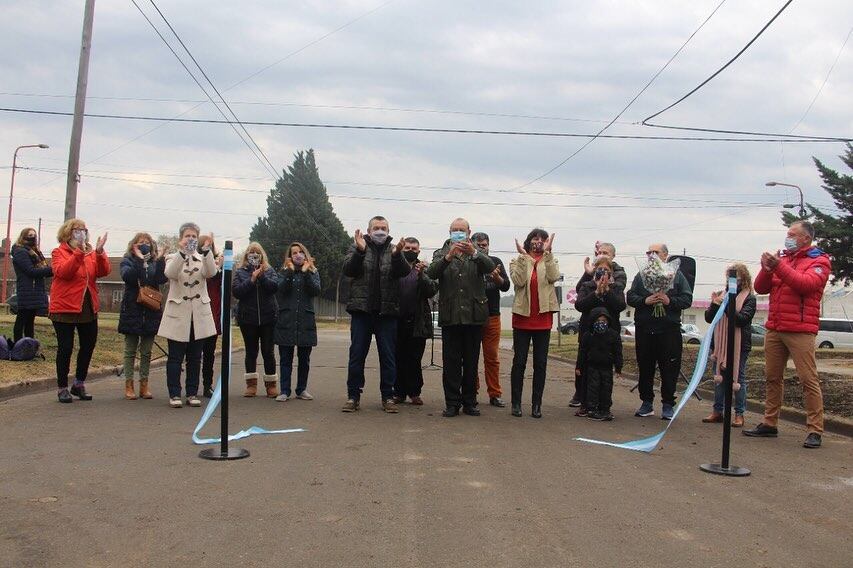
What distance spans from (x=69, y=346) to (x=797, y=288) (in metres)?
7.85

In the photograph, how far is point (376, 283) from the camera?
8.23 metres

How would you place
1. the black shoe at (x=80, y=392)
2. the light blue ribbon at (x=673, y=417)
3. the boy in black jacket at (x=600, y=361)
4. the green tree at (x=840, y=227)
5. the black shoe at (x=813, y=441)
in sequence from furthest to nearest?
the green tree at (x=840, y=227)
the black shoe at (x=80, y=392)
the boy in black jacket at (x=600, y=361)
the black shoe at (x=813, y=441)
the light blue ribbon at (x=673, y=417)

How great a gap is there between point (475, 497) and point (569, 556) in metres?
1.11

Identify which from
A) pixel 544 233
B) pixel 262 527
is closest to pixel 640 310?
pixel 544 233

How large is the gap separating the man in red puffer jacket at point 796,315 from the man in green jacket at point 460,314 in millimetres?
2886

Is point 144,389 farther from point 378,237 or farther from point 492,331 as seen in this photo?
point 492,331

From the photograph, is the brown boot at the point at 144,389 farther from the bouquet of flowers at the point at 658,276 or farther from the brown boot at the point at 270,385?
the bouquet of flowers at the point at 658,276

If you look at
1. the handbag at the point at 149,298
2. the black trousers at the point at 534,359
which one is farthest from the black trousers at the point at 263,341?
the black trousers at the point at 534,359

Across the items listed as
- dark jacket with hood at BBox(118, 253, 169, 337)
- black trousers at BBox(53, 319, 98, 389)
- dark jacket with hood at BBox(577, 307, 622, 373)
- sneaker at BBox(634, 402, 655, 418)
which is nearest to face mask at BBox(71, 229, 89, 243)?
dark jacket with hood at BBox(118, 253, 169, 337)

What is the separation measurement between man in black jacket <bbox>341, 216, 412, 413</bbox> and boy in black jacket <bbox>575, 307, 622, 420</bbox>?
222 cm

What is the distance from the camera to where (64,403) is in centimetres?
842

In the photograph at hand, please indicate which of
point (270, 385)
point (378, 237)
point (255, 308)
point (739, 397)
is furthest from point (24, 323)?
point (739, 397)

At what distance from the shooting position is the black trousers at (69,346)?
8523 millimetres

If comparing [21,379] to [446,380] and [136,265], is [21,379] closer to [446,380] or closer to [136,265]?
[136,265]
